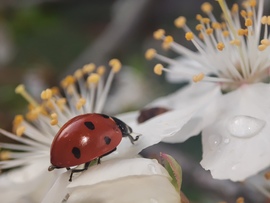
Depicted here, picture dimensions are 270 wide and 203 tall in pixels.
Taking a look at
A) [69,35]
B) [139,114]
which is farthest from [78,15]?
[139,114]

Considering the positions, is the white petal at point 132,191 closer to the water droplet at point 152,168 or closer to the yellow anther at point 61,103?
the water droplet at point 152,168

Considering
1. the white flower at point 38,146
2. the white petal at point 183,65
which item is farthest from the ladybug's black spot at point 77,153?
the white petal at point 183,65

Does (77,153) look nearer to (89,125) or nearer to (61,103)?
(89,125)

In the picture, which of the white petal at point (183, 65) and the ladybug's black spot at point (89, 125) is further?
the white petal at point (183, 65)

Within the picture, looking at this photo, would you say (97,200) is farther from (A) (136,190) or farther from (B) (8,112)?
(B) (8,112)

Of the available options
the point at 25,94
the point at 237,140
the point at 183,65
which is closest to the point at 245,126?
the point at 237,140

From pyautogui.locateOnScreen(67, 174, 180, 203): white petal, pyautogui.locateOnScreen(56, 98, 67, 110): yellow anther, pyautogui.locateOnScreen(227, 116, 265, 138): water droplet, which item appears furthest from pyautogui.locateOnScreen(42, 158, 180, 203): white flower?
pyautogui.locateOnScreen(56, 98, 67, 110): yellow anther

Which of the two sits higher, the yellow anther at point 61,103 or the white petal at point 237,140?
the yellow anther at point 61,103
